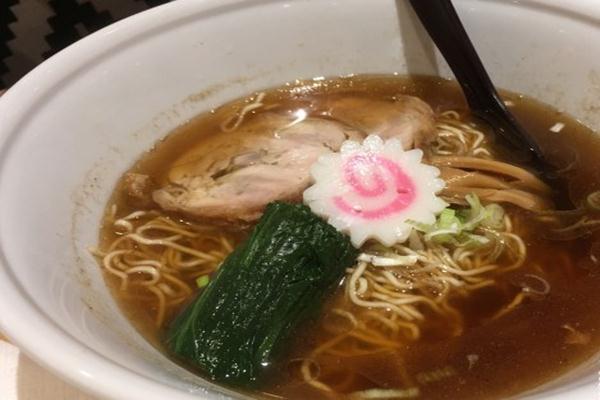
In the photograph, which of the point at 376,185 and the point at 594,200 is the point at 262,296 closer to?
the point at 376,185

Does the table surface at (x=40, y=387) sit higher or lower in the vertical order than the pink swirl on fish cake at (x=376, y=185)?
higher

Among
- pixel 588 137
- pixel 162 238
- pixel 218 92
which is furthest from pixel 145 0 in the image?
pixel 588 137

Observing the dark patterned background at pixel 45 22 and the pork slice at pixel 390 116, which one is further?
the dark patterned background at pixel 45 22

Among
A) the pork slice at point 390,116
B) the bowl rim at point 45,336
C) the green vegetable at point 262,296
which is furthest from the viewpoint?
the pork slice at point 390,116

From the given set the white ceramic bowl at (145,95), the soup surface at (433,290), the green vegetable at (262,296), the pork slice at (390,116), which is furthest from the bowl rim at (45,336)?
the pork slice at (390,116)

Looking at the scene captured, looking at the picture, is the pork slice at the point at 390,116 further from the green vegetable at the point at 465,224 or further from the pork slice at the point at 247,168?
the green vegetable at the point at 465,224

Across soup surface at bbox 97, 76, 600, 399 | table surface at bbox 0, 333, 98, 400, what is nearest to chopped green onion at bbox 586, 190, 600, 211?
soup surface at bbox 97, 76, 600, 399
